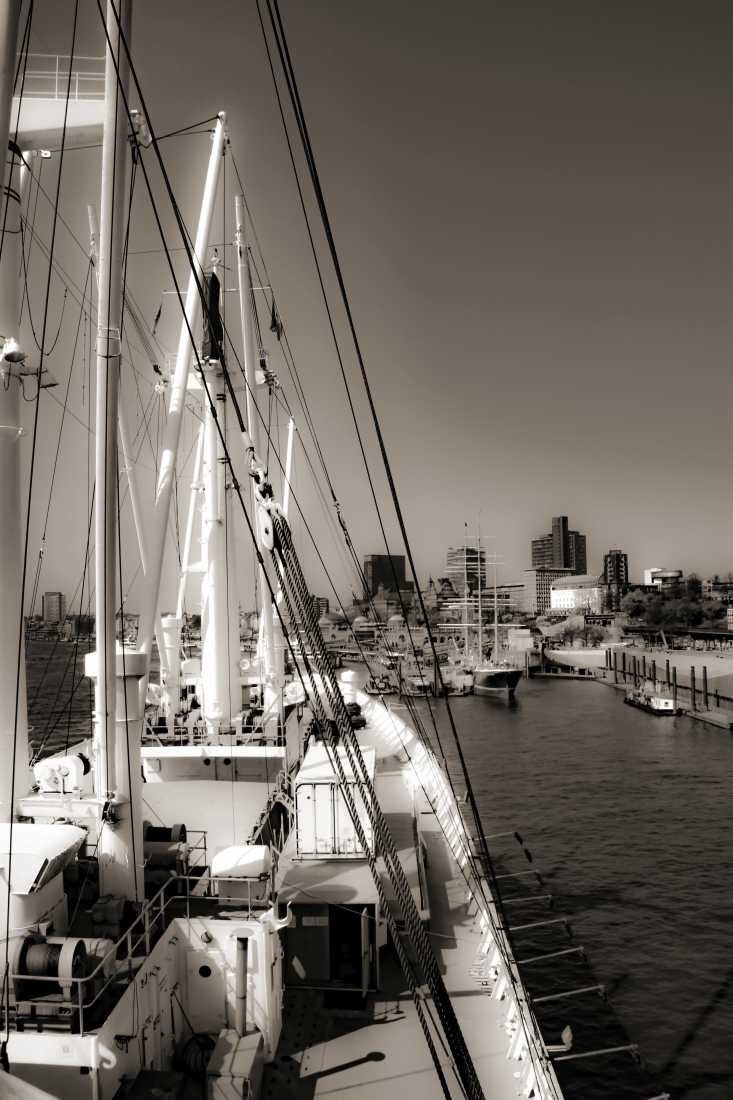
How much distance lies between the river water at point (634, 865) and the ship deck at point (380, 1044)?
5306 mm

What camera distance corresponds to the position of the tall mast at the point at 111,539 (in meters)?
11.6

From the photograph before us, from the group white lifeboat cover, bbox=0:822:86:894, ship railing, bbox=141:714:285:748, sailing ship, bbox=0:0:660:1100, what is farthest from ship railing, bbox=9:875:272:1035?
ship railing, bbox=141:714:285:748

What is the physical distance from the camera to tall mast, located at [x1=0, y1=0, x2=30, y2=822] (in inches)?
442

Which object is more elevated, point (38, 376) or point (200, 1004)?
point (38, 376)

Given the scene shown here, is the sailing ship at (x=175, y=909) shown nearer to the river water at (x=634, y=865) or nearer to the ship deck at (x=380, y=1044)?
the ship deck at (x=380, y=1044)

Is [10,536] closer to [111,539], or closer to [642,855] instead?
[111,539]

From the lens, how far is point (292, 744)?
24.6m

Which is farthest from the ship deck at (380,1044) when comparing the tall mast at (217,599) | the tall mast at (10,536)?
the tall mast at (217,599)

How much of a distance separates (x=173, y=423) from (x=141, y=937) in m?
9.11

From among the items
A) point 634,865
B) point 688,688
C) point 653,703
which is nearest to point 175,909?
point 634,865

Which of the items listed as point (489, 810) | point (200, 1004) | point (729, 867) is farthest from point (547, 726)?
point (200, 1004)

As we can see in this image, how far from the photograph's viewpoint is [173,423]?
15305mm

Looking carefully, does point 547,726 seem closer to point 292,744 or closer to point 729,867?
point 729,867

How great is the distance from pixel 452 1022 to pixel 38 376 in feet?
34.6
